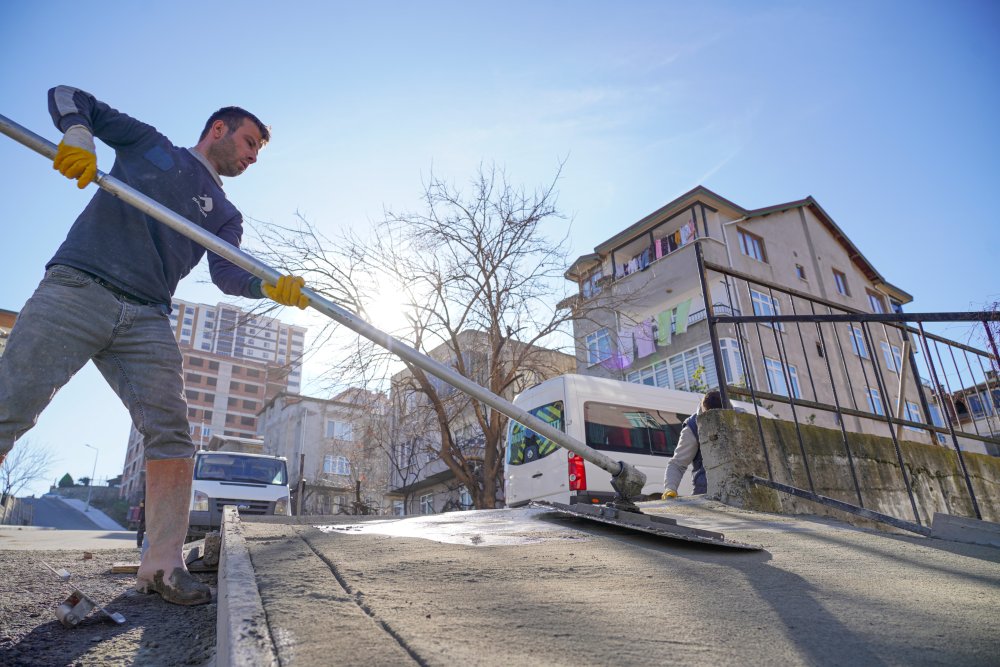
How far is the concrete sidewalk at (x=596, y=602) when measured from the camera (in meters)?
1.29

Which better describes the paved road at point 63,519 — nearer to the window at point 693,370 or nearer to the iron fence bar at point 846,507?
the window at point 693,370

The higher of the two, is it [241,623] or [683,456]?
[683,456]

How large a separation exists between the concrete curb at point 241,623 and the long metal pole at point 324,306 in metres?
1.34

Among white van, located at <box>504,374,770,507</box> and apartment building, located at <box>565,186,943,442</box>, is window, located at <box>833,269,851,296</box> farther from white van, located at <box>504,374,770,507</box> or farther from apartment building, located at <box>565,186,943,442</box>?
white van, located at <box>504,374,770,507</box>

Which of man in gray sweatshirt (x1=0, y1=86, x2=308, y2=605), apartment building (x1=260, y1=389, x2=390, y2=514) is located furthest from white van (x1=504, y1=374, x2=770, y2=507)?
apartment building (x1=260, y1=389, x2=390, y2=514)

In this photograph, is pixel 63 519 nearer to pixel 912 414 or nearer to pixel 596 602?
pixel 912 414

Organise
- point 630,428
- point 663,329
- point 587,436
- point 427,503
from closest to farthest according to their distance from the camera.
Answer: point 587,436 → point 630,428 → point 663,329 → point 427,503

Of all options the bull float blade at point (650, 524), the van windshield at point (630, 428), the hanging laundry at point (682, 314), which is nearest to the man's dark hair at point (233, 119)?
the bull float blade at point (650, 524)

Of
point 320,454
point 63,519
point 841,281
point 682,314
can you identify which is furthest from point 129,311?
point 63,519

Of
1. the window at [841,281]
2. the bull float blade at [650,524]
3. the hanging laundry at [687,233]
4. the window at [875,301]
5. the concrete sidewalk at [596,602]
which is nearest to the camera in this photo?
the concrete sidewalk at [596,602]

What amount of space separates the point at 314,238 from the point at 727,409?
11261mm

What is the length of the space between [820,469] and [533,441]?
6.05m

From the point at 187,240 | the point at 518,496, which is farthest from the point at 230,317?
the point at 187,240

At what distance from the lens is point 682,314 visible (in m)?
22.0
